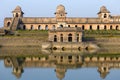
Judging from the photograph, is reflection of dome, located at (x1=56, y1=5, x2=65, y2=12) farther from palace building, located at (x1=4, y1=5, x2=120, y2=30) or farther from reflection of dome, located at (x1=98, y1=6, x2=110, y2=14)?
reflection of dome, located at (x1=98, y1=6, x2=110, y2=14)

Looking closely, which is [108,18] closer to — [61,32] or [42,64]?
[61,32]

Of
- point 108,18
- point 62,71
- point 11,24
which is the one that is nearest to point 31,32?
point 11,24

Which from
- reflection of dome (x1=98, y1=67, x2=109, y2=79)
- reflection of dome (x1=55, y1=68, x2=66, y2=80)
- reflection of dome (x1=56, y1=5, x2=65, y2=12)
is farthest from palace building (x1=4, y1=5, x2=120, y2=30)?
reflection of dome (x1=55, y1=68, x2=66, y2=80)

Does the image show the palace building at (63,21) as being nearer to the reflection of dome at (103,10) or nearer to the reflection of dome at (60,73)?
the reflection of dome at (103,10)

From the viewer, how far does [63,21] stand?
222 feet

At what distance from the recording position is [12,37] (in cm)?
5350

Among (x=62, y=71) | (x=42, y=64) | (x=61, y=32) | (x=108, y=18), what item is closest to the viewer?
(x=62, y=71)

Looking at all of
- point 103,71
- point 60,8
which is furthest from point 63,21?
point 103,71

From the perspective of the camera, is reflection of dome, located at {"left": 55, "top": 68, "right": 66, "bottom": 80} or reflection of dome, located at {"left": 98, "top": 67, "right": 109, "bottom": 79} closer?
reflection of dome, located at {"left": 55, "top": 68, "right": 66, "bottom": 80}

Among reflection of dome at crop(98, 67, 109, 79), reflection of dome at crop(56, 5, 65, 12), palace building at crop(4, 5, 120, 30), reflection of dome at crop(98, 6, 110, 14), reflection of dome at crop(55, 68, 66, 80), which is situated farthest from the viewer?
reflection of dome at crop(98, 6, 110, 14)

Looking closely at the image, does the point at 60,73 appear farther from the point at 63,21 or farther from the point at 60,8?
the point at 60,8

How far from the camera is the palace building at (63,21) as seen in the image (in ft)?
222

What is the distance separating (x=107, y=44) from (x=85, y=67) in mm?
25336

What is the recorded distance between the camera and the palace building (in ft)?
222
